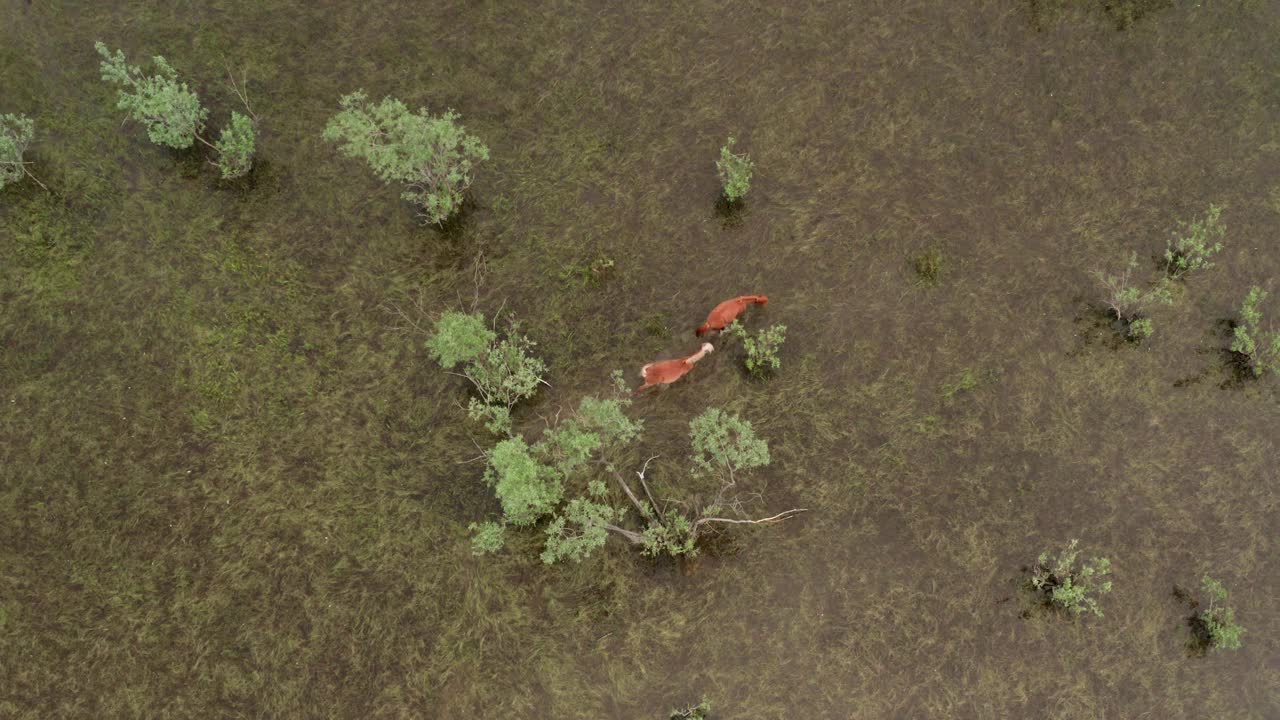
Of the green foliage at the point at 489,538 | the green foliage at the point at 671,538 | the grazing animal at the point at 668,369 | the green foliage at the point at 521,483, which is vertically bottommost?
the green foliage at the point at 489,538

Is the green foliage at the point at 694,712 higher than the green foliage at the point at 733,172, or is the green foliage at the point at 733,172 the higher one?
the green foliage at the point at 733,172

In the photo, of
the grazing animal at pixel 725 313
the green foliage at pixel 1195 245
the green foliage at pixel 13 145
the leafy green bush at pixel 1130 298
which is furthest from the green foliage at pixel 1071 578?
the green foliage at pixel 13 145

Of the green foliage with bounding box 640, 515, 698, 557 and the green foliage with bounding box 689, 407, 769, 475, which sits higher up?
the green foliage with bounding box 689, 407, 769, 475

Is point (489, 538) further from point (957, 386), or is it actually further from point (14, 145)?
point (14, 145)

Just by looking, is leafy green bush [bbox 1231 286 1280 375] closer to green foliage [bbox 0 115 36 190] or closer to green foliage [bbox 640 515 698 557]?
green foliage [bbox 640 515 698 557]

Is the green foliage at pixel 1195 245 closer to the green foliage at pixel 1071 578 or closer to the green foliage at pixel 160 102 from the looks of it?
the green foliage at pixel 1071 578

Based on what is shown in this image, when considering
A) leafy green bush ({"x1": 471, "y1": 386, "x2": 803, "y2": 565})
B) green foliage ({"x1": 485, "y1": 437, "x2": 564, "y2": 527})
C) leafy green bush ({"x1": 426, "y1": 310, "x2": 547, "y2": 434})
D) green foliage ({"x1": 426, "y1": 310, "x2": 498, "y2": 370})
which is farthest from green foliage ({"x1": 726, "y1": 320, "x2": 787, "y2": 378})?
green foliage ({"x1": 426, "y1": 310, "x2": 498, "y2": 370})

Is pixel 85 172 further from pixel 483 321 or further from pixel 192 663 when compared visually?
pixel 192 663
